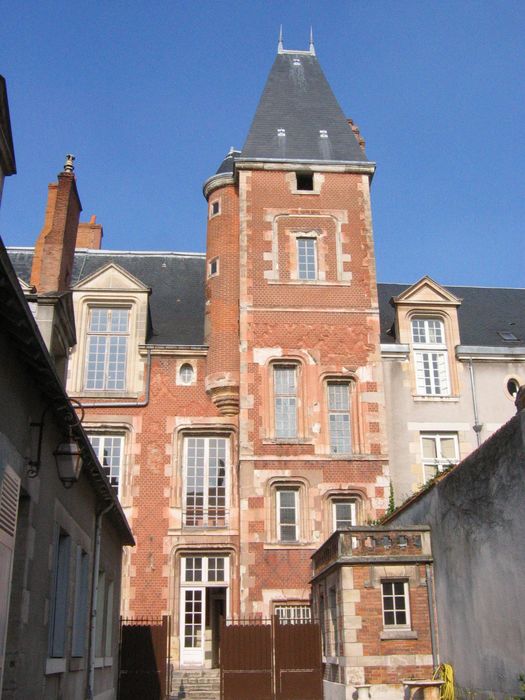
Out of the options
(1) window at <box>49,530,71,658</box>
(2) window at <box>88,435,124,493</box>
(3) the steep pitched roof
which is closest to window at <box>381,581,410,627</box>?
(1) window at <box>49,530,71,658</box>

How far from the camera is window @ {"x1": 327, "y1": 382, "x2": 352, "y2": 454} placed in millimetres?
22266

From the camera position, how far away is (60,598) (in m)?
9.26

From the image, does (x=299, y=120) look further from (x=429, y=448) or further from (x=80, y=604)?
(x=80, y=604)

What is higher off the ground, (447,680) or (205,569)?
(205,569)

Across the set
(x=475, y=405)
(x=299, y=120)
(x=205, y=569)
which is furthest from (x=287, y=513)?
(x=299, y=120)

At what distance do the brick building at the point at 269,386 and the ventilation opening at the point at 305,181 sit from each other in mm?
89

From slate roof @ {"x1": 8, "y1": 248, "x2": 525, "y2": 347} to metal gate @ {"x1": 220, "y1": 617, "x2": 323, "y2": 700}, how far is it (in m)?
9.29

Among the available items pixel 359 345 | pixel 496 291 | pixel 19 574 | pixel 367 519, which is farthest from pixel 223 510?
pixel 19 574

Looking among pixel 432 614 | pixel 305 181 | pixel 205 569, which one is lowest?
pixel 432 614

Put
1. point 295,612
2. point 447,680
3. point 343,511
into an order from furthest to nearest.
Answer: point 343,511 < point 295,612 < point 447,680

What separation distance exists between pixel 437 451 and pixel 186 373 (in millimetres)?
7526

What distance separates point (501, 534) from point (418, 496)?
14.7 ft

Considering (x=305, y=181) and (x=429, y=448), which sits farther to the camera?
(x=305, y=181)

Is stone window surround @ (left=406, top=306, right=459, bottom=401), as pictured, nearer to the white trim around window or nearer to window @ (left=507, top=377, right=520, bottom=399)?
window @ (left=507, top=377, right=520, bottom=399)
